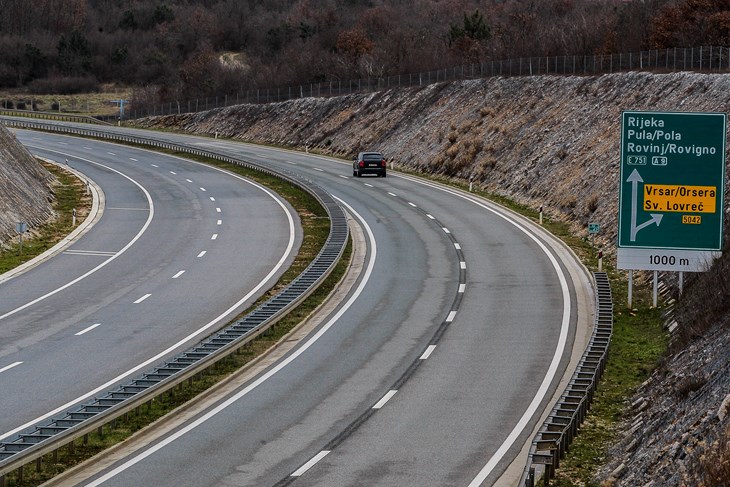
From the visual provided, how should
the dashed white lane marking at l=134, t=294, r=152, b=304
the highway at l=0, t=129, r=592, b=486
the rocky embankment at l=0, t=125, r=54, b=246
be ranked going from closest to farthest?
1. the highway at l=0, t=129, r=592, b=486
2. the dashed white lane marking at l=134, t=294, r=152, b=304
3. the rocky embankment at l=0, t=125, r=54, b=246

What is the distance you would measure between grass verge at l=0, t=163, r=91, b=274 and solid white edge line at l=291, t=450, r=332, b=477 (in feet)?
77.9

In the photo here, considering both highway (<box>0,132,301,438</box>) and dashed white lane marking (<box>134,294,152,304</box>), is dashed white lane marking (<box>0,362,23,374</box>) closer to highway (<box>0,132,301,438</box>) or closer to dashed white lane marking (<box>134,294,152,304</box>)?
highway (<box>0,132,301,438</box>)

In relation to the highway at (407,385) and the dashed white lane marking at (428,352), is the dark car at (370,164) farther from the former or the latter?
the dashed white lane marking at (428,352)

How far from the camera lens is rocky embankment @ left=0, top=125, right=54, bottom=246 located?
155ft

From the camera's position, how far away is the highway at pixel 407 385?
18625 millimetres

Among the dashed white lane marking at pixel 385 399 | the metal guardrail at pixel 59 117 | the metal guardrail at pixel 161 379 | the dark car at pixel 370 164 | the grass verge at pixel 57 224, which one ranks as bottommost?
the dashed white lane marking at pixel 385 399

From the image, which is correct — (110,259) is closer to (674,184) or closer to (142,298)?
(142,298)

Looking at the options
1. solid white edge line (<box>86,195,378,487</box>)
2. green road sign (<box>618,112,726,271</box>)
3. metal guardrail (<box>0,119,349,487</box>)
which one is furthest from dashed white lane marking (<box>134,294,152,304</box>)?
green road sign (<box>618,112,726,271</box>)

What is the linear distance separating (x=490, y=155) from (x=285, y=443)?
46891mm

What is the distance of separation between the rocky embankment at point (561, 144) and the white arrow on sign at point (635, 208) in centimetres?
425

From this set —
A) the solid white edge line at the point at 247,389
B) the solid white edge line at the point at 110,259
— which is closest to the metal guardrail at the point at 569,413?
the solid white edge line at the point at 247,389

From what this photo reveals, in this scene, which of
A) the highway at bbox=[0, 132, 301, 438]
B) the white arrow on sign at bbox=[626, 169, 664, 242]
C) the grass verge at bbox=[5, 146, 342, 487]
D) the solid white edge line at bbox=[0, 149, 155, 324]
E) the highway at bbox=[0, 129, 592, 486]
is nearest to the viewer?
the highway at bbox=[0, 129, 592, 486]

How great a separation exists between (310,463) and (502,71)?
6222 cm

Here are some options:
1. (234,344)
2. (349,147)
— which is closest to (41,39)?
(349,147)
